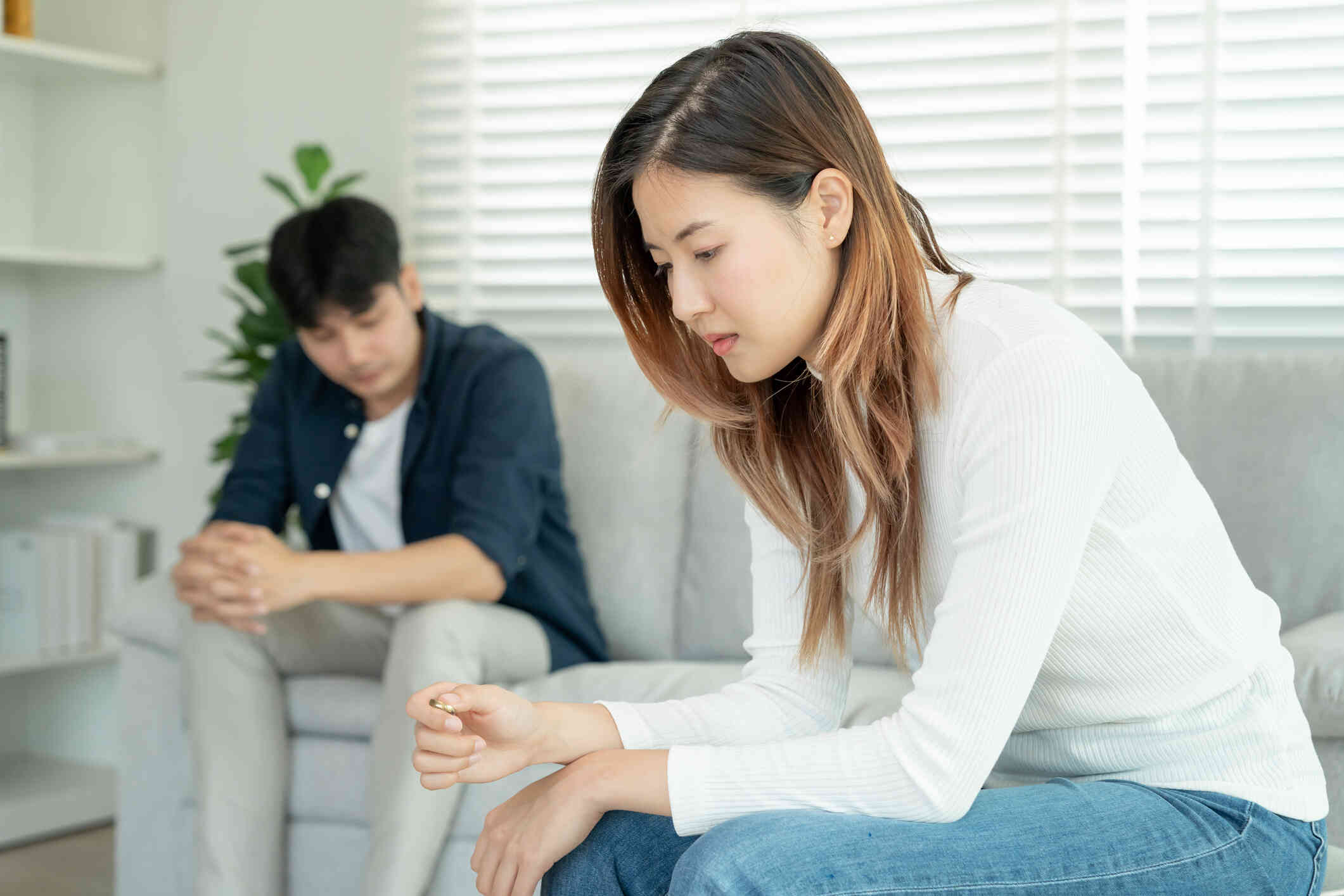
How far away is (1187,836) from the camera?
0.92 meters

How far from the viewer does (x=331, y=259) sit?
204cm

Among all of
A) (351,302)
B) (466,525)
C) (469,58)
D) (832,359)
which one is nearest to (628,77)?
(469,58)

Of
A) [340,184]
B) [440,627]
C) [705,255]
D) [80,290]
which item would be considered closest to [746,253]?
[705,255]

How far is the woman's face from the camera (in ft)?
3.31

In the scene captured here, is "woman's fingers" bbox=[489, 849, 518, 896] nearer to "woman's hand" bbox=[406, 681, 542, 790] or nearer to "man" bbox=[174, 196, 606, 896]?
"woman's hand" bbox=[406, 681, 542, 790]

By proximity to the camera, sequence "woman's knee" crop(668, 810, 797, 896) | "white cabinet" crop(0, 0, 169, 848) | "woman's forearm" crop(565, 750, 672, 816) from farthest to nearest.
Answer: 1. "white cabinet" crop(0, 0, 169, 848)
2. "woman's forearm" crop(565, 750, 672, 816)
3. "woman's knee" crop(668, 810, 797, 896)

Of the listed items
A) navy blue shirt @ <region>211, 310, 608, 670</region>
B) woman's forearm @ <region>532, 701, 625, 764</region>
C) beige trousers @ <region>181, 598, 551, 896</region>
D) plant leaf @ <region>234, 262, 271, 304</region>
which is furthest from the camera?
plant leaf @ <region>234, 262, 271, 304</region>

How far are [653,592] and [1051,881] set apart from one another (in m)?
1.41

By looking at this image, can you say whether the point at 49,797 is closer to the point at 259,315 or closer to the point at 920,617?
the point at 259,315

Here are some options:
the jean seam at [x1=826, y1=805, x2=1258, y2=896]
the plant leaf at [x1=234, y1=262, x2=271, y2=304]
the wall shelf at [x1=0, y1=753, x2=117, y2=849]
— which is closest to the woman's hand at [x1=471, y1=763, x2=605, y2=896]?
the jean seam at [x1=826, y1=805, x2=1258, y2=896]

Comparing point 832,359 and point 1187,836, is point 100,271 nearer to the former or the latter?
point 832,359

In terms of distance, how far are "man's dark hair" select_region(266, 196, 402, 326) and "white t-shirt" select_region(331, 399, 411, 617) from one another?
23 cm

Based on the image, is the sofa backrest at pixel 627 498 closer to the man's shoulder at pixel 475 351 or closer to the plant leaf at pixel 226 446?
the man's shoulder at pixel 475 351

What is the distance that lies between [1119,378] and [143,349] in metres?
2.81
